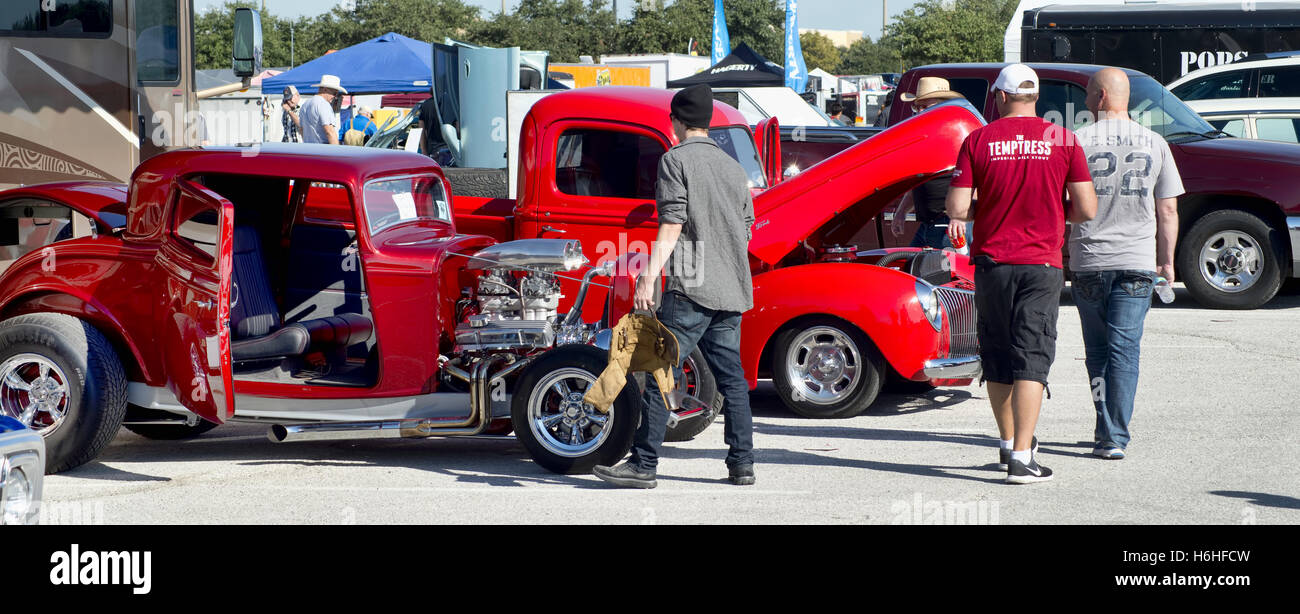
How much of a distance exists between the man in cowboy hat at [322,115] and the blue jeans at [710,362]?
8239 millimetres

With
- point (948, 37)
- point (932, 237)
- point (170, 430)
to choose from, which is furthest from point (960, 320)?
point (948, 37)

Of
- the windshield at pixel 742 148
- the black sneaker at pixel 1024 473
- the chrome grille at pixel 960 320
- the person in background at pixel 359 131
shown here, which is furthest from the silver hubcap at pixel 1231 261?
the person in background at pixel 359 131

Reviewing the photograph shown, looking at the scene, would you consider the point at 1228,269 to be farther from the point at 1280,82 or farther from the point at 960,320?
the point at 960,320

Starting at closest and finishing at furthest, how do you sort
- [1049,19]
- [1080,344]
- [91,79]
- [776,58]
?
[91,79], [1080,344], [1049,19], [776,58]

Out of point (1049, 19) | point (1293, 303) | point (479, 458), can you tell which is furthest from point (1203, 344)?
point (1049, 19)

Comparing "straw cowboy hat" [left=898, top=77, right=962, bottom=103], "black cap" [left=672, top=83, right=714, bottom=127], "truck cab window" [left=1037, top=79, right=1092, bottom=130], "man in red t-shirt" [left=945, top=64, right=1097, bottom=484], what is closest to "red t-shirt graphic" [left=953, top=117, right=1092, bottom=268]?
"man in red t-shirt" [left=945, top=64, right=1097, bottom=484]

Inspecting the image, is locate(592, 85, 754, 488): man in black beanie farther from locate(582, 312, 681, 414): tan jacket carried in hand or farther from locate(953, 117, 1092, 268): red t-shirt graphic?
locate(953, 117, 1092, 268): red t-shirt graphic

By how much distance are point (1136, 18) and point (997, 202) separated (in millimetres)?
14719

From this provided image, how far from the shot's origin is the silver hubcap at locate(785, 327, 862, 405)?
7.60m

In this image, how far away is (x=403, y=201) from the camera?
7062 millimetres

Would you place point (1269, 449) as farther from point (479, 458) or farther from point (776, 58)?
point (776, 58)

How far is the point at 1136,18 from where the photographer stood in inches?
750

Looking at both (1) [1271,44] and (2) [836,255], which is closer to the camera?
(2) [836,255]

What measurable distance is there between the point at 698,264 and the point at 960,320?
2455 mm
